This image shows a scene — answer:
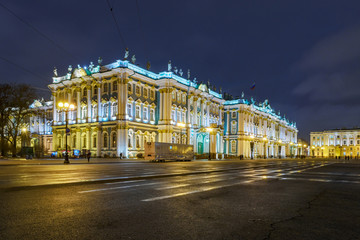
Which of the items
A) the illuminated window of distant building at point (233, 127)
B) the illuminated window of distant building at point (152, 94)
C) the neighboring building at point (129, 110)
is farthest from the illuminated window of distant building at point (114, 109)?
the illuminated window of distant building at point (233, 127)

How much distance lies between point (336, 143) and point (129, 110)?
133m

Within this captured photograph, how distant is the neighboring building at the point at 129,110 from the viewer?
49406mm

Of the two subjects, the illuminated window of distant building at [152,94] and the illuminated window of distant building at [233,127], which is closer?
the illuminated window of distant building at [152,94]

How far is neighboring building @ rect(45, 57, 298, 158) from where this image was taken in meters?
49.4

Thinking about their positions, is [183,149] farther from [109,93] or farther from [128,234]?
[128,234]

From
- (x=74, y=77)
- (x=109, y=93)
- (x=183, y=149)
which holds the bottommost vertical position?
(x=183, y=149)

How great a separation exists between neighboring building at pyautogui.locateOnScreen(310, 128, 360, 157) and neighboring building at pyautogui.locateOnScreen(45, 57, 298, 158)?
10223cm

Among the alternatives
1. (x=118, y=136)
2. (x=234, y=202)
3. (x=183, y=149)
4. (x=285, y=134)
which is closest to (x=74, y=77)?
(x=118, y=136)

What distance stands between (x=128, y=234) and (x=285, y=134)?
125807 mm

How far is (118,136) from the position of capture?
48031 millimetres

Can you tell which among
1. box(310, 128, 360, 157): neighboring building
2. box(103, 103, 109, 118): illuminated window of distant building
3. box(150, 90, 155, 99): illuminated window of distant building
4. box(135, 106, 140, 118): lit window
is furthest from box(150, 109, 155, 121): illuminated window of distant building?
box(310, 128, 360, 157): neighboring building

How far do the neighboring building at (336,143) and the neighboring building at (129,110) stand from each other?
10223 cm

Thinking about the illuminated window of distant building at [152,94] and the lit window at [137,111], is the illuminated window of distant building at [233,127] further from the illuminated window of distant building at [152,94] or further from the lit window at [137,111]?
the lit window at [137,111]

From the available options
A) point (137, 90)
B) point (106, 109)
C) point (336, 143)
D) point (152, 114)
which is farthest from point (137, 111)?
point (336, 143)
